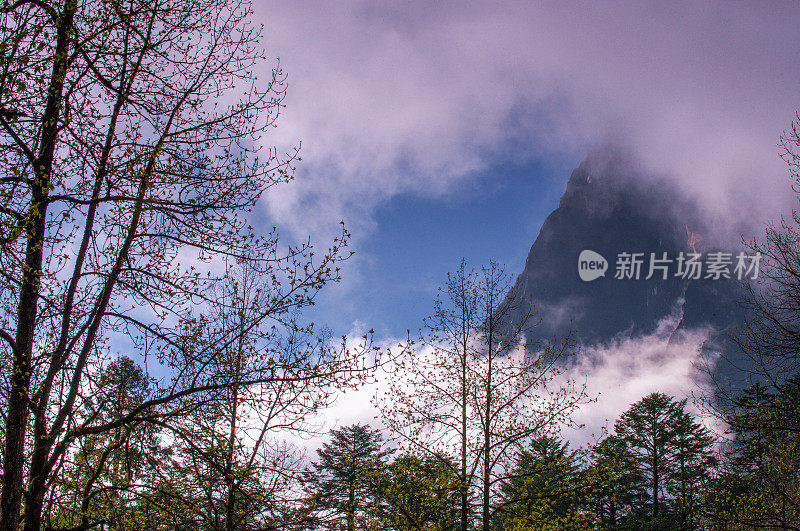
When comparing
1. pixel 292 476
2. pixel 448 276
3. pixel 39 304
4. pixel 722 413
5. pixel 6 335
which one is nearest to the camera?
pixel 6 335

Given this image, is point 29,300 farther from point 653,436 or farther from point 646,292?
point 646,292

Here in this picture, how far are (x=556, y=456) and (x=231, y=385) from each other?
24.0ft

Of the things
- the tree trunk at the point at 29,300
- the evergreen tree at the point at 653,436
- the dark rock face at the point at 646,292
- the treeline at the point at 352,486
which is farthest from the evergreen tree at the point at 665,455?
the dark rock face at the point at 646,292

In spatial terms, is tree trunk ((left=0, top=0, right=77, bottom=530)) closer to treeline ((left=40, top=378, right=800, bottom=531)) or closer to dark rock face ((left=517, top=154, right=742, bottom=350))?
treeline ((left=40, top=378, right=800, bottom=531))

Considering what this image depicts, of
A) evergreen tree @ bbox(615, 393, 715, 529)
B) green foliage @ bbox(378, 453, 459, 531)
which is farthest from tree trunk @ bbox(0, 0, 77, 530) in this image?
evergreen tree @ bbox(615, 393, 715, 529)

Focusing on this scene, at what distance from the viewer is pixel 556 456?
9.23 meters

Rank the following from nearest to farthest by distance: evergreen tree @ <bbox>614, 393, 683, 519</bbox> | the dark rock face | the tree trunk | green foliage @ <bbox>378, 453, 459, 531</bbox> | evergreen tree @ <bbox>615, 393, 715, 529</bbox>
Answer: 1. the tree trunk
2. green foliage @ <bbox>378, 453, 459, 531</bbox>
3. evergreen tree @ <bbox>615, 393, 715, 529</bbox>
4. evergreen tree @ <bbox>614, 393, 683, 519</bbox>
5. the dark rock face

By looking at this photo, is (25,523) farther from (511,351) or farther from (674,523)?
(674,523)

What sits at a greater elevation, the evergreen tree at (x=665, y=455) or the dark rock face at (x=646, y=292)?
the dark rock face at (x=646, y=292)

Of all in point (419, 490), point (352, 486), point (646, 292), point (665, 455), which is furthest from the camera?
point (646, 292)

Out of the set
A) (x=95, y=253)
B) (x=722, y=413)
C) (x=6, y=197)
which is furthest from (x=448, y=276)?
(x=6, y=197)

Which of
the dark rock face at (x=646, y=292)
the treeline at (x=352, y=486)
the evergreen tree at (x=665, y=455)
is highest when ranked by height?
the dark rock face at (x=646, y=292)

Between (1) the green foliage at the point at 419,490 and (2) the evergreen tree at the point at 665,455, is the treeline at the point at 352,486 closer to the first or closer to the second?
(1) the green foliage at the point at 419,490

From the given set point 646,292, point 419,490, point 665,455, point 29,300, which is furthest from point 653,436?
point 646,292
